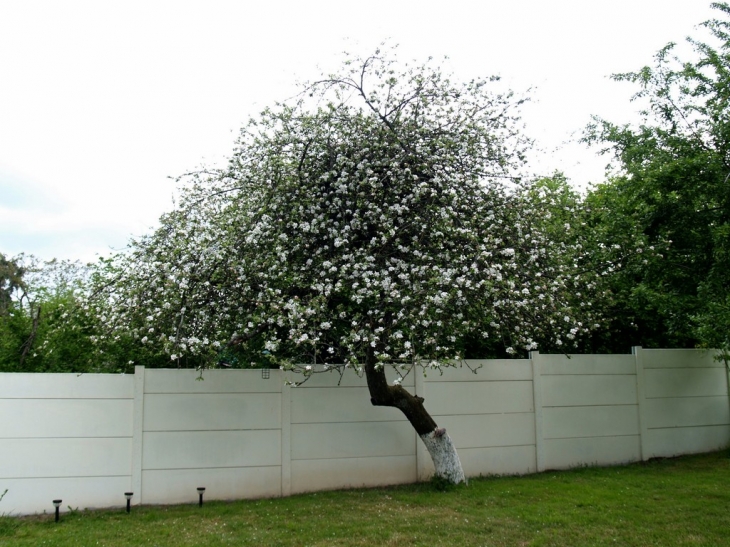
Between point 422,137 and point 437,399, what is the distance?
2.98 metres

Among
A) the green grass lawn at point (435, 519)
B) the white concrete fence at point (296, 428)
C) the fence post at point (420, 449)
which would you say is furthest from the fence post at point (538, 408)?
the fence post at point (420, 449)

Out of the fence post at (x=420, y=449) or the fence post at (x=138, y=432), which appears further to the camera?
the fence post at (x=420, y=449)

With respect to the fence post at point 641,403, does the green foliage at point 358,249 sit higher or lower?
higher

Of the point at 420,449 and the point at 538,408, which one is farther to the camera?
the point at 538,408

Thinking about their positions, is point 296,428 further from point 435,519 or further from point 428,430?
point 435,519

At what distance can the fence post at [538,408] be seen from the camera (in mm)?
7992

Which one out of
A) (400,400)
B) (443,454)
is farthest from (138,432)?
(443,454)

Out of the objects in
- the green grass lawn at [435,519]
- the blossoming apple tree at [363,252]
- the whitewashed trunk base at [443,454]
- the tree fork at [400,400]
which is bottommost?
the green grass lawn at [435,519]

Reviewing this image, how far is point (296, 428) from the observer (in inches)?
275

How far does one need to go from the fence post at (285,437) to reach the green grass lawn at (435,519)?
0.19 m

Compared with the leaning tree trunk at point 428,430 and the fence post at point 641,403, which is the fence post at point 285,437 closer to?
the leaning tree trunk at point 428,430

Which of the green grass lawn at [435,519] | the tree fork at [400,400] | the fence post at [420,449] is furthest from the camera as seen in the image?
the fence post at [420,449]

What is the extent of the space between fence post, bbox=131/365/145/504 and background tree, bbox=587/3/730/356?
5.50 metres

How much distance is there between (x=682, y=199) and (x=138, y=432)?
6.29m
